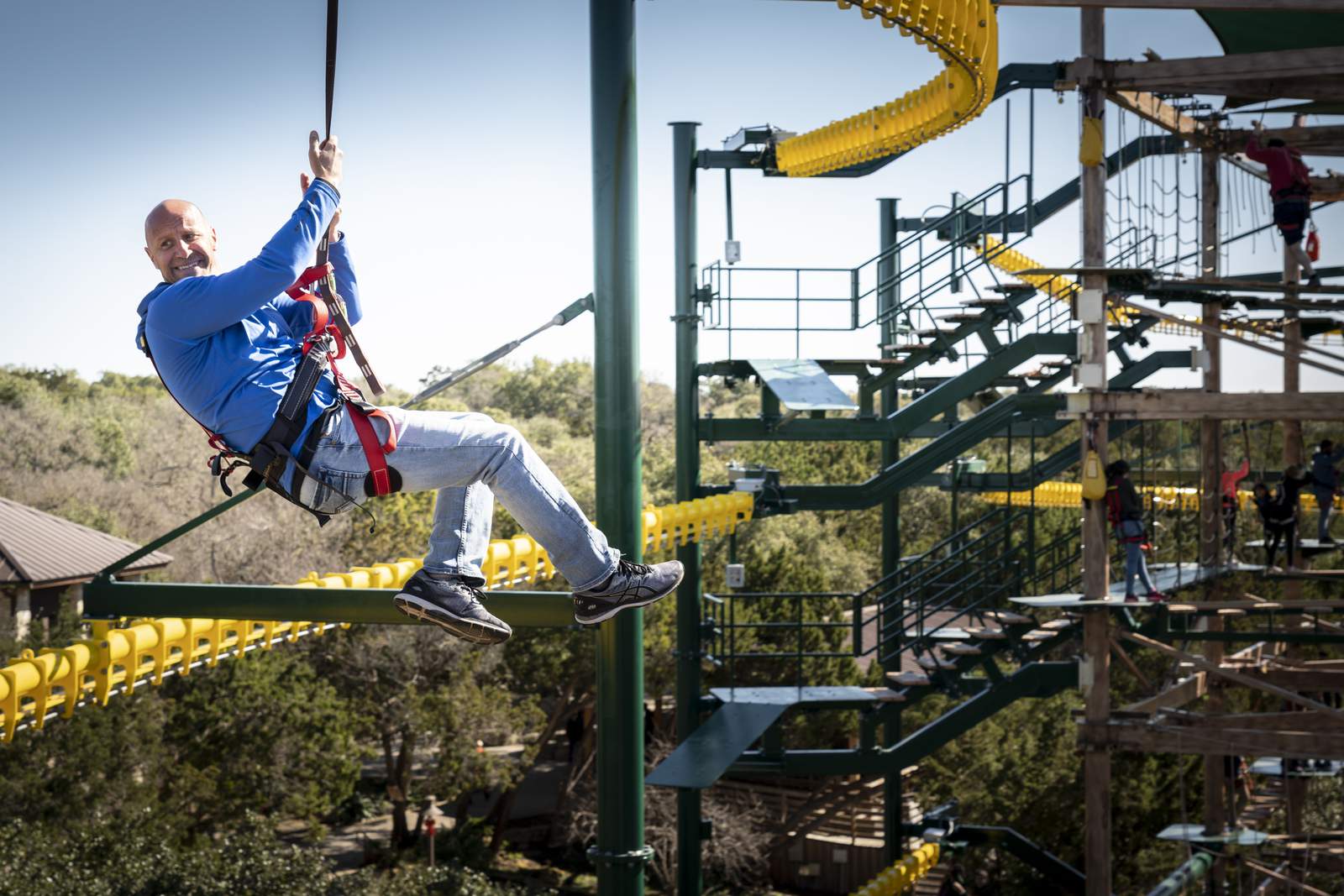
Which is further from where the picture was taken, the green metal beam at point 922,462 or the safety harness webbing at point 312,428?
the green metal beam at point 922,462

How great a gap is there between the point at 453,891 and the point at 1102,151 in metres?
11.5

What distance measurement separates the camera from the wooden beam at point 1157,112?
38.9ft

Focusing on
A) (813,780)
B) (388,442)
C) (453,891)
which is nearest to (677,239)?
(453,891)

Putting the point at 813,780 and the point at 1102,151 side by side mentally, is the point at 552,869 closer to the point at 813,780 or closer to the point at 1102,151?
the point at 813,780

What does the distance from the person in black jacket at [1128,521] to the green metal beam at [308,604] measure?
331 inches

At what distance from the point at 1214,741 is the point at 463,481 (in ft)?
29.9

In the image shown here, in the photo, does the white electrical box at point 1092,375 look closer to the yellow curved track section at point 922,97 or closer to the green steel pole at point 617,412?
the yellow curved track section at point 922,97

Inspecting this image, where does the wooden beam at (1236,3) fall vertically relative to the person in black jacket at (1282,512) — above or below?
above

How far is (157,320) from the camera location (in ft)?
11.3

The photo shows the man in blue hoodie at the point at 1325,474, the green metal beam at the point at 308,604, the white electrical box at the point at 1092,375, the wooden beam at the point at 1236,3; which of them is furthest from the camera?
the man in blue hoodie at the point at 1325,474

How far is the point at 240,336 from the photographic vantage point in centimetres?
362

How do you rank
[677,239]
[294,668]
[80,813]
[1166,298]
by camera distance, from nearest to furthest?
[1166,298] → [677,239] → [80,813] → [294,668]

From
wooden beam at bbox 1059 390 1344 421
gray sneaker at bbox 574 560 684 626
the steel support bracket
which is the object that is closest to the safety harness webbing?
gray sneaker at bbox 574 560 684 626

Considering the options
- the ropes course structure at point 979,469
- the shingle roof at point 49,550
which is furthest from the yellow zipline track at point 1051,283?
the shingle roof at point 49,550
